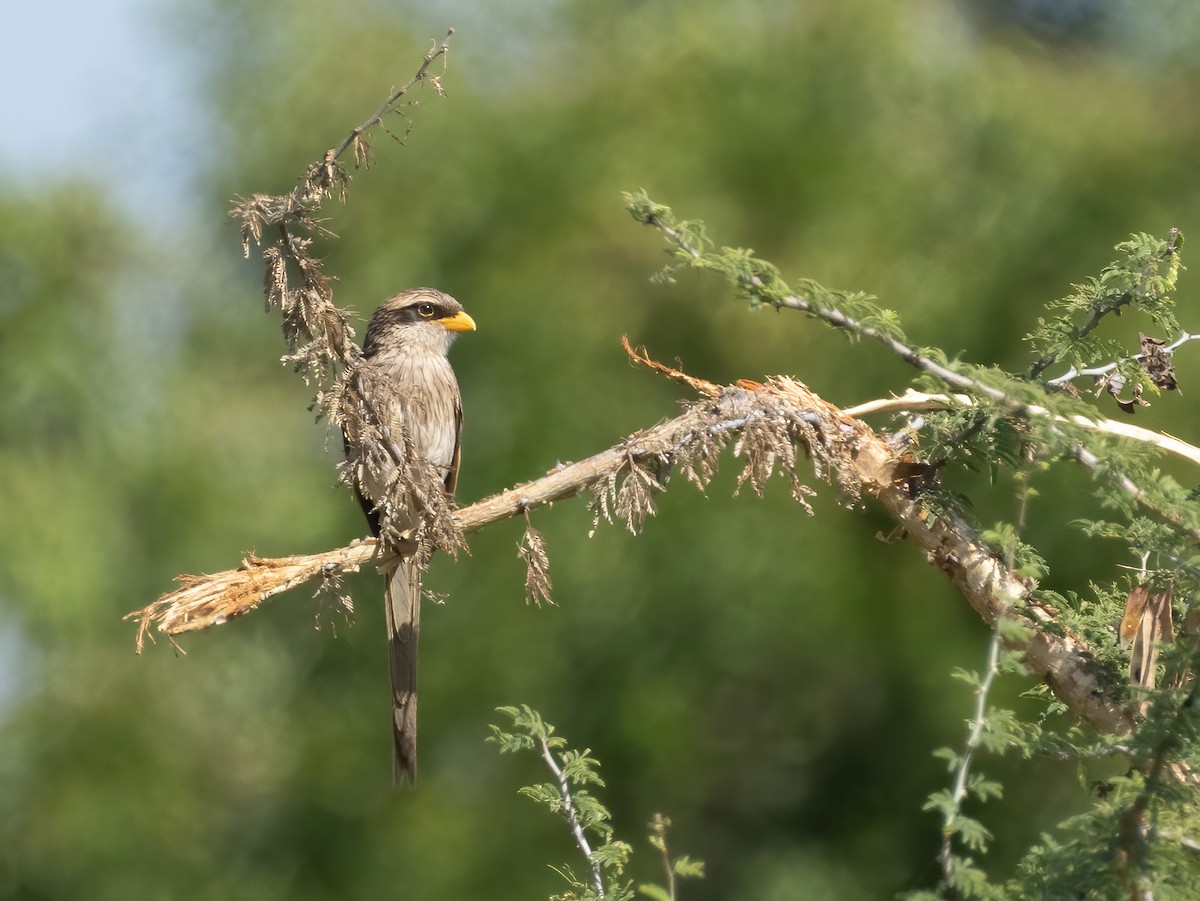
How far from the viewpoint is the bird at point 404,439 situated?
339 cm

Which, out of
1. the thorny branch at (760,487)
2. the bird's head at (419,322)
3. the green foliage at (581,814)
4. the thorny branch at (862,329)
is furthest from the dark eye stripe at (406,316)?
the thorny branch at (862,329)

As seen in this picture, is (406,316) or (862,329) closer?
(862,329)

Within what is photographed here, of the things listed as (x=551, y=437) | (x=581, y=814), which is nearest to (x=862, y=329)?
(x=581, y=814)

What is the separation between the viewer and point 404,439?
11.3ft

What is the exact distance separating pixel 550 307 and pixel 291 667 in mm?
3716

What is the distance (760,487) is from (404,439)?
2.77 feet

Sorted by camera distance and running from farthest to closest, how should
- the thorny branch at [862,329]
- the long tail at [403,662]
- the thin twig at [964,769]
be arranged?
the long tail at [403,662] < the thorny branch at [862,329] < the thin twig at [964,769]

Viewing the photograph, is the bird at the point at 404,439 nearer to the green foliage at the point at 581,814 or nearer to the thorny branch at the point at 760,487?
the thorny branch at the point at 760,487

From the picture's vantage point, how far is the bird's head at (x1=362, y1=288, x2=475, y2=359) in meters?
6.17

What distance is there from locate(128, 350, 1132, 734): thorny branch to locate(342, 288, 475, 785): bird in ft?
0.97

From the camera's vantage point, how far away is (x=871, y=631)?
9930mm

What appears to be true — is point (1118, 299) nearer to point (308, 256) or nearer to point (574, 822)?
point (574, 822)

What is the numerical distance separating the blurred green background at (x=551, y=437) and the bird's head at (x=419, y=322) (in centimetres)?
318

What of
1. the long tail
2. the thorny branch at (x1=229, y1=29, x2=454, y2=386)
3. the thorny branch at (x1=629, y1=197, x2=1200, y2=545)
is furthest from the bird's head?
the thorny branch at (x1=629, y1=197, x2=1200, y2=545)
